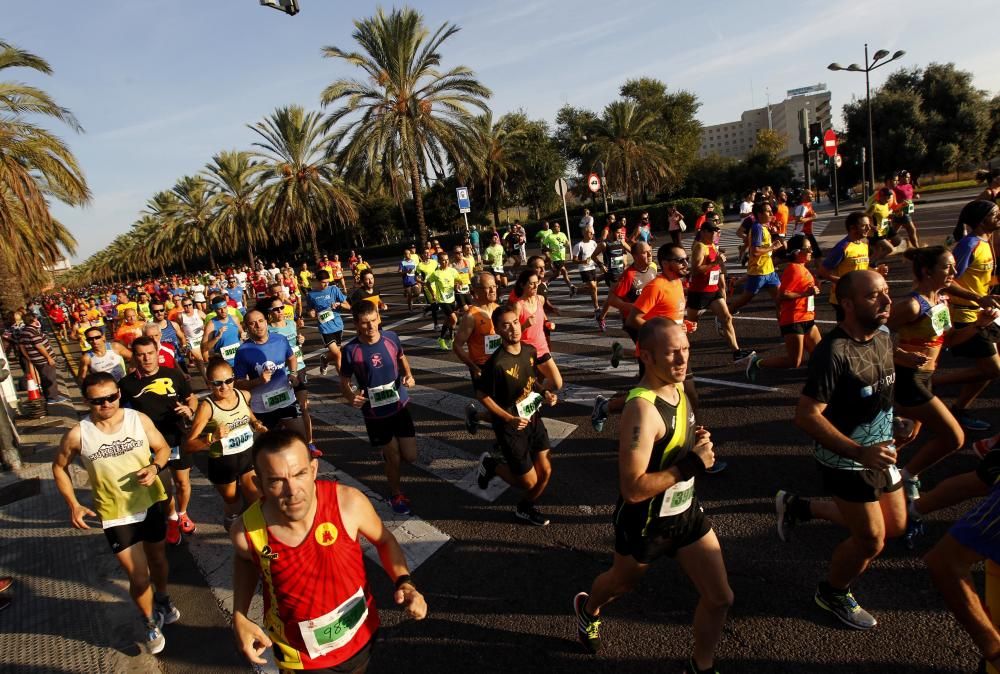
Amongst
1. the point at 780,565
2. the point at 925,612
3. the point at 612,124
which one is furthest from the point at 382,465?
the point at 612,124

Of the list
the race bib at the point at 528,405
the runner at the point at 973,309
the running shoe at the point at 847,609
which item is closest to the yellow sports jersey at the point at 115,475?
the race bib at the point at 528,405

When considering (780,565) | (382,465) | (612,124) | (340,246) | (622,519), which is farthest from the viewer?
(340,246)

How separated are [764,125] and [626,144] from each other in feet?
483

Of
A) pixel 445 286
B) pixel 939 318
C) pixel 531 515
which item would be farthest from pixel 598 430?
pixel 445 286

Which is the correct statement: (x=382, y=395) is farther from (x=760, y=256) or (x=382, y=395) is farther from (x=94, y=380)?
Answer: (x=760, y=256)

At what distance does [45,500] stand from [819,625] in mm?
7532

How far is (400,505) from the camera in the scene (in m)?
4.92

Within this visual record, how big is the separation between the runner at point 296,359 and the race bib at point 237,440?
1119 mm

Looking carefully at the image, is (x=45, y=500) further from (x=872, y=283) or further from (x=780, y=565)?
(x=872, y=283)

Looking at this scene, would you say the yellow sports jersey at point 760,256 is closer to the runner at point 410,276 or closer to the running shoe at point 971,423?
the running shoe at point 971,423

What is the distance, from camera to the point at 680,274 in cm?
567

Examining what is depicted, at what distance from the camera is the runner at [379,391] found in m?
4.95

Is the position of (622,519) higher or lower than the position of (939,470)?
higher

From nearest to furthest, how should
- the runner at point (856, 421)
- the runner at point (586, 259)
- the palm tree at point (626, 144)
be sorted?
the runner at point (856, 421)
the runner at point (586, 259)
the palm tree at point (626, 144)
